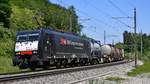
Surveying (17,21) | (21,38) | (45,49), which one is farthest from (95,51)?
(17,21)

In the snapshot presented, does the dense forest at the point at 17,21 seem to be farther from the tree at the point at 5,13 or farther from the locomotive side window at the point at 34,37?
the locomotive side window at the point at 34,37

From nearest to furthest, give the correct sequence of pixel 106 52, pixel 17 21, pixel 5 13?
pixel 106 52 < pixel 5 13 < pixel 17 21

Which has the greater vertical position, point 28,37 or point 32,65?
point 28,37

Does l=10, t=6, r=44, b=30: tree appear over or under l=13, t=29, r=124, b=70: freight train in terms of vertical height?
over

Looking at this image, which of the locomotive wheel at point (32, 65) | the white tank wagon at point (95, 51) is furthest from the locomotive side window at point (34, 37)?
the white tank wagon at point (95, 51)

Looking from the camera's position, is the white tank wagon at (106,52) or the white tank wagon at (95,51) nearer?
the white tank wagon at (95,51)

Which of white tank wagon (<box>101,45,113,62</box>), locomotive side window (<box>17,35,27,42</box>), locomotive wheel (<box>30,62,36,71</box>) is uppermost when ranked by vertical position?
locomotive side window (<box>17,35,27,42</box>)

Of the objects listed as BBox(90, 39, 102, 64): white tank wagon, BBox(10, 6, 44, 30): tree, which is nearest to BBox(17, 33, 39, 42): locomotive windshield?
BBox(90, 39, 102, 64): white tank wagon

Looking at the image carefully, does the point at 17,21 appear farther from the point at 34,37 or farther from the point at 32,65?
the point at 32,65

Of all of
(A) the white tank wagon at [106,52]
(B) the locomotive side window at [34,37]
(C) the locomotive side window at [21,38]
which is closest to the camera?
(B) the locomotive side window at [34,37]

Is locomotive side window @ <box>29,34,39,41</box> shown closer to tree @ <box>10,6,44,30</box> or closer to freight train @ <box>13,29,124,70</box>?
freight train @ <box>13,29,124,70</box>

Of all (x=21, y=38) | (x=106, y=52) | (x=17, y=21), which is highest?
(x=17, y=21)

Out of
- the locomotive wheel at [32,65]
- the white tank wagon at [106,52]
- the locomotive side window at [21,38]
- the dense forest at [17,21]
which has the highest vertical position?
the dense forest at [17,21]

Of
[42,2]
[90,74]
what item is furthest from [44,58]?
[42,2]
